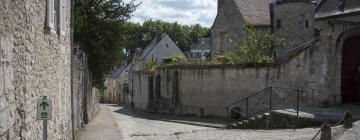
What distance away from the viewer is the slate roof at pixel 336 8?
14809 millimetres

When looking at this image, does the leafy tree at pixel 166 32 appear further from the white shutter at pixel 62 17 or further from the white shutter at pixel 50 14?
the white shutter at pixel 50 14

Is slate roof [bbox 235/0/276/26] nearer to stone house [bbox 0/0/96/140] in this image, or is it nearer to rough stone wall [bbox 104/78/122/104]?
stone house [bbox 0/0/96/140]

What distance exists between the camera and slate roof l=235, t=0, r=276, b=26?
3869cm

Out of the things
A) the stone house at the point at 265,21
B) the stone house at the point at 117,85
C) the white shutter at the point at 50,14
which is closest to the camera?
the white shutter at the point at 50,14

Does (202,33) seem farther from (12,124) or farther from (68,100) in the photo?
(12,124)

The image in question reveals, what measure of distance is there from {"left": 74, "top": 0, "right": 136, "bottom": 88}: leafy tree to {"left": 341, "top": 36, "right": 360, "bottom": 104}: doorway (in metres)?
11.5

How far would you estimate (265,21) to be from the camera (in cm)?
3875

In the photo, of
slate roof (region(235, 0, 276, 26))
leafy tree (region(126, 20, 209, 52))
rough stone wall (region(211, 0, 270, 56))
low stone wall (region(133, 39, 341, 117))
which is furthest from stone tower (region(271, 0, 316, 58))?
leafy tree (region(126, 20, 209, 52))

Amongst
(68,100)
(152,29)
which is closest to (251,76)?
(68,100)

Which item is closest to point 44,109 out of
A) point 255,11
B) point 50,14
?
point 50,14

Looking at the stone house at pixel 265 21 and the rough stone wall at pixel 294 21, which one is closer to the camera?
the rough stone wall at pixel 294 21

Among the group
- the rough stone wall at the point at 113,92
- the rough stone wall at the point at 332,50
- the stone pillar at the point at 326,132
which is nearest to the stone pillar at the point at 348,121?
the stone pillar at the point at 326,132

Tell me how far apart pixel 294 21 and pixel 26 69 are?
30126mm

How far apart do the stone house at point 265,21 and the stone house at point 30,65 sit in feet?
80.6
